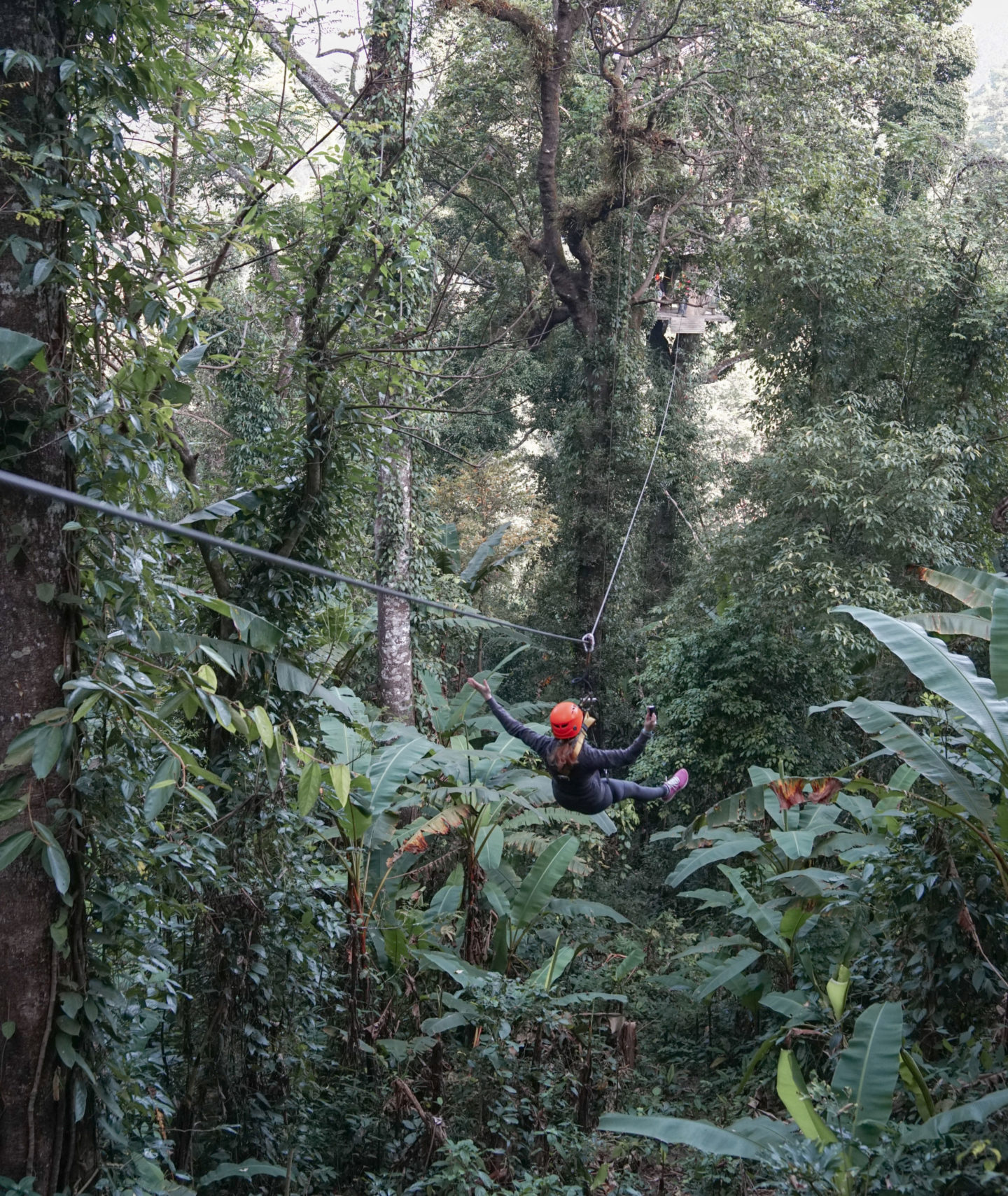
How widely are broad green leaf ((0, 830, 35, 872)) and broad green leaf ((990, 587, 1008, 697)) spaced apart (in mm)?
3088

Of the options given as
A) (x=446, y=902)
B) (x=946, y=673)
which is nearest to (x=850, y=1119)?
(x=946, y=673)

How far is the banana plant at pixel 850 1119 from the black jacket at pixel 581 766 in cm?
146

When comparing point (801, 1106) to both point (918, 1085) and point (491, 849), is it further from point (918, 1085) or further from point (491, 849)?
point (491, 849)

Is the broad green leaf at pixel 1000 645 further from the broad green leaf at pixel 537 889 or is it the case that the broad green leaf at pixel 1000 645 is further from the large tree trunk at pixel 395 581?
the large tree trunk at pixel 395 581

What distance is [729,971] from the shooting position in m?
5.44

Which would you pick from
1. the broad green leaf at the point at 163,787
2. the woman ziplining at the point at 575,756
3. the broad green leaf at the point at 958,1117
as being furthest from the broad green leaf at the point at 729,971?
the broad green leaf at the point at 163,787

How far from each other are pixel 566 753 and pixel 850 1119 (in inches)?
71.2

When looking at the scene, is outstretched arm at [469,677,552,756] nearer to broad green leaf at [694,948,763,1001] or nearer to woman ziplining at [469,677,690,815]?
woman ziplining at [469,677,690,815]

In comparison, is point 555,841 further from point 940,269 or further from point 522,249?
point 522,249

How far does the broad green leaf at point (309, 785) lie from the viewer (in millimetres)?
3062

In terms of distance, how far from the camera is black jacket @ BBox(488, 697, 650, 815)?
452 cm

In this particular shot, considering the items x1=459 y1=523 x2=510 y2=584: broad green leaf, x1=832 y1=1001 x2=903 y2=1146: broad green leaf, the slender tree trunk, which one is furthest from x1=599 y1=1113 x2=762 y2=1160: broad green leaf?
x1=459 y1=523 x2=510 y2=584: broad green leaf

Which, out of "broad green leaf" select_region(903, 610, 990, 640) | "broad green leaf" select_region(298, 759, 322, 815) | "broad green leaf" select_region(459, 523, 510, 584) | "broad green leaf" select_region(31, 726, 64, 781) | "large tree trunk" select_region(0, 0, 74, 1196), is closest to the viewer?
Result: "broad green leaf" select_region(31, 726, 64, 781)

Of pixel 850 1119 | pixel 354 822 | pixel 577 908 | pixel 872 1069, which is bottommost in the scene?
pixel 577 908
